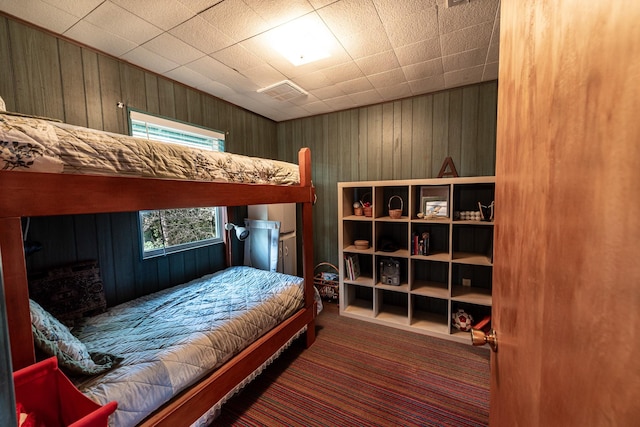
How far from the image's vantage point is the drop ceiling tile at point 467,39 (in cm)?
171

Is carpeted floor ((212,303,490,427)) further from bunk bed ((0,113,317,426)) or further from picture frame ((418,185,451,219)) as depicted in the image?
picture frame ((418,185,451,219))

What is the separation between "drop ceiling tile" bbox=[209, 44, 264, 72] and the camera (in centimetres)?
192

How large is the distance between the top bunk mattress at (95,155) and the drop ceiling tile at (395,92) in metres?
1.94

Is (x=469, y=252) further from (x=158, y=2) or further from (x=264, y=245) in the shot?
(x=158, y=2)

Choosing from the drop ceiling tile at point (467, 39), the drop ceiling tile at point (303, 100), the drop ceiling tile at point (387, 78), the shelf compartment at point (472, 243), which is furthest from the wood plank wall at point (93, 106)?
the shelf compartment at point (472, 243)

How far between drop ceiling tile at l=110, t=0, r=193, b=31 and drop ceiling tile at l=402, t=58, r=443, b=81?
70.1 inches

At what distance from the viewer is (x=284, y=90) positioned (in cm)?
255

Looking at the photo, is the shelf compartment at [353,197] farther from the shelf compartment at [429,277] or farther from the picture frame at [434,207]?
the shelf compartment at [429,277]

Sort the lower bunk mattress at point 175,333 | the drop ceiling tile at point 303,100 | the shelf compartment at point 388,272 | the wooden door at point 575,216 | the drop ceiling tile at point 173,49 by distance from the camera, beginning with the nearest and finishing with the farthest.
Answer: the wooden door at point 575,216 → the lower bunk mattress at point 175,333 → the drop ceiling tile at point 173,49 → the shelf compartment at point 388,272 → the drop ceiling tile at point 303,100

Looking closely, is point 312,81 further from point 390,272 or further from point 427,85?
point 390,272

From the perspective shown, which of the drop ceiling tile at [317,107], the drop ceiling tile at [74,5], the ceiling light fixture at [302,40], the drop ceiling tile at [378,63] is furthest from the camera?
the drop ceiling tile at [317,107]

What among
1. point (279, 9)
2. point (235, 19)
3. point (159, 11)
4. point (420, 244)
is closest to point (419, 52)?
point (279, 9)

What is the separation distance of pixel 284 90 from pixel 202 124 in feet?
3.16

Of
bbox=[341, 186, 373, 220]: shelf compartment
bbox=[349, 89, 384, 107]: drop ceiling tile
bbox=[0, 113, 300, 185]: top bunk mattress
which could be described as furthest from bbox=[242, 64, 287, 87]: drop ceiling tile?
bbox=[341, 186, 373, 220]: shelf compartment
